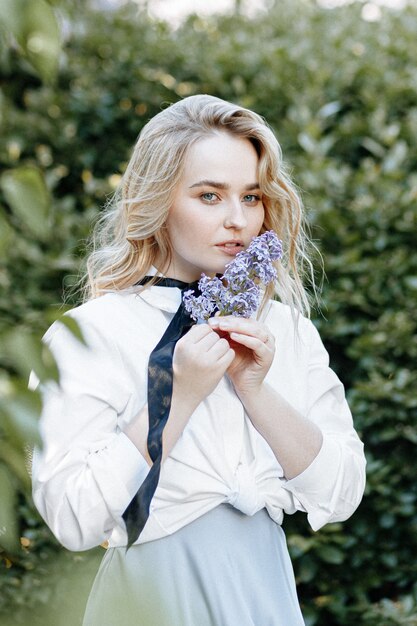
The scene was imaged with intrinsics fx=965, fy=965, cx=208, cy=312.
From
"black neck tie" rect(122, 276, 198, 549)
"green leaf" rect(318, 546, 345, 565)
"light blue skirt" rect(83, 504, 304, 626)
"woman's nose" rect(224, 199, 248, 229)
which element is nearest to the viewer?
"black neck tie" rect(122, 276, 198, 549)

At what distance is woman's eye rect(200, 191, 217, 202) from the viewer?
74.7 inches

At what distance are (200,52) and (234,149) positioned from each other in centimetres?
314

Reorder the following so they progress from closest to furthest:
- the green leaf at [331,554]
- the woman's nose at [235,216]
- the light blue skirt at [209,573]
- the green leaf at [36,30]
→ 1. the green leaf at [36,30]
2. the light blue skirt at [209,573]
3. the woman's nose at [235,216]
4. the green leaf at [331,554]

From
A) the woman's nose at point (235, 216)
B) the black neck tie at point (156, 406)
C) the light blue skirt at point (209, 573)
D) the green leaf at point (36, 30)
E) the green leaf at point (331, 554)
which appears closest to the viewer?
the green leaf at point (36, 30)

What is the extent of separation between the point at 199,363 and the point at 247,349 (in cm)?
13

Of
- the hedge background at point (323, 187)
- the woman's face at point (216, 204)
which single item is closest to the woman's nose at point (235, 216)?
the woman's face at point (216, 204)

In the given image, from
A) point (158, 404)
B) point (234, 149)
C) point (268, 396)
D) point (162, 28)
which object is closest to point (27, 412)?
point (158, 404)

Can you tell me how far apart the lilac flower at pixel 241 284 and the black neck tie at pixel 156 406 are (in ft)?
0.32

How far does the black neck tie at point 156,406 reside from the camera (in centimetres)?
166

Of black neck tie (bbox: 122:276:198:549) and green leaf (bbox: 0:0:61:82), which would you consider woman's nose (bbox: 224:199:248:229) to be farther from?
green leaf (bbox: 0:0:61:82)

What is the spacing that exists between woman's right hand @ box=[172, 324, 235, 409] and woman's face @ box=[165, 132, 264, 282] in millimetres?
211

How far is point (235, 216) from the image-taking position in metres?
1.86

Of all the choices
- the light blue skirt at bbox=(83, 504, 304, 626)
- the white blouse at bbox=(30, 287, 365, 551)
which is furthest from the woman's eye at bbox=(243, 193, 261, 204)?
the light blue skirt at bbox=(83, 504, 304, 626)

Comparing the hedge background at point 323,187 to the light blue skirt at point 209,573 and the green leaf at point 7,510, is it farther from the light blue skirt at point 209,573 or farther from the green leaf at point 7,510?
the green leaf at point 7,510
